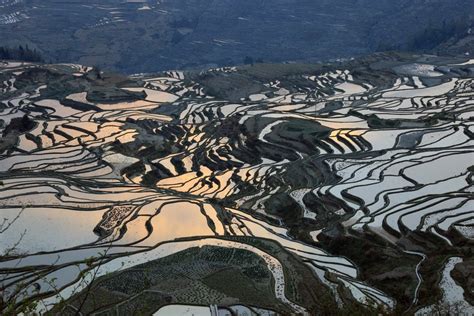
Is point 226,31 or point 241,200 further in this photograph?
point 226,31

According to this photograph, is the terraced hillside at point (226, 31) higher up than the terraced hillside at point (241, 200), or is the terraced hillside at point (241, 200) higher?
the terraced hillside at point (241, 200)

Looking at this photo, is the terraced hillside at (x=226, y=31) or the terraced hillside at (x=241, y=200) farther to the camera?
the terraced hillside at (x=226, y=31)

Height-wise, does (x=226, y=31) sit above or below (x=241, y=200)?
below

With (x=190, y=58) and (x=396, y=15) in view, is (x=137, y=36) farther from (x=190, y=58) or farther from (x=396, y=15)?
(x=396, y=15)

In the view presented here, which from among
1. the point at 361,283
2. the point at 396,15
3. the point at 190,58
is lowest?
the point at 190,58

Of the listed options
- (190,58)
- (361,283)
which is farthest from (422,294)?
(190,58)

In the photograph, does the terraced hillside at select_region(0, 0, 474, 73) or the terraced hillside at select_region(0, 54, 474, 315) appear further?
the terraced hillside at select_region(0, 0, 474, 73)

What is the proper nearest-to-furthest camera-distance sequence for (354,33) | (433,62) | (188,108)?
(188,108) < (433,62) < (354,33)

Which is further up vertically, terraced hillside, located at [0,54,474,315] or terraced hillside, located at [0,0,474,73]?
terraced hillside, located at [0,54,474,315]
